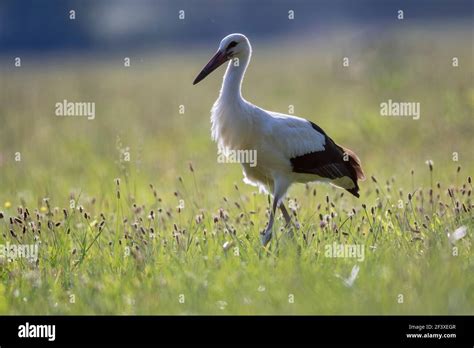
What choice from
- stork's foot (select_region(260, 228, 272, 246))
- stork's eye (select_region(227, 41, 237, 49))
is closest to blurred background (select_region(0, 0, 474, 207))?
stork's foot (select_region(260, 228, 272, 246))

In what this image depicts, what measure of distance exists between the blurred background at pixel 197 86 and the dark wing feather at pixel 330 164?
5.02ft

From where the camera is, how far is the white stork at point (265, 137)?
8320mm

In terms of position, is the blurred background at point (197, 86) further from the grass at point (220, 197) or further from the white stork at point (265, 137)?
the white stork at point (265, 137)

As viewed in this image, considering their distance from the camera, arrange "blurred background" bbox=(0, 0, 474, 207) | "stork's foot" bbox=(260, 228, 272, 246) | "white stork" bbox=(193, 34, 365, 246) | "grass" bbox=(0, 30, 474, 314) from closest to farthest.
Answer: "grass" bbox=(0, 30, 474, 314), "stork's foot" bbox=(260, 228, 272, 246), "white stork" bbox=(193, 34, 365, 246), "blurred background" bbox=(0, 0, 474, 207)

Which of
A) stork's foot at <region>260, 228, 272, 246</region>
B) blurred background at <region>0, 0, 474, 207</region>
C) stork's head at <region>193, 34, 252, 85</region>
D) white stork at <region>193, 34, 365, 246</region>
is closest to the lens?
stork's foot at <region>260, 228, 272, 246</region>

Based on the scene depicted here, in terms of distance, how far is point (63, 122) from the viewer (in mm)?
17984

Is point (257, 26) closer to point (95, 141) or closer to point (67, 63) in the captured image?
point (67, 63)

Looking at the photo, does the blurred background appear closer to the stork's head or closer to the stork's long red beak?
the stork's long red beak

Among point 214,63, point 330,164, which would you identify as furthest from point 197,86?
point 214,63

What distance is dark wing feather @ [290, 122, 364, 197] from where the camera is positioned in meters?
8.56

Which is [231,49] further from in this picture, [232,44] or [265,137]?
[265,137]

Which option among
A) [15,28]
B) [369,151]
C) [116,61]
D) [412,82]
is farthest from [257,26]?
[369,151]

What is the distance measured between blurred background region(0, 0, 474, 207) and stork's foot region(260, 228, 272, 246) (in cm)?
117
